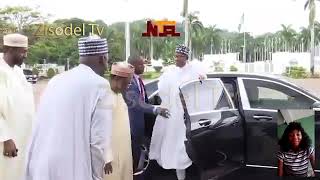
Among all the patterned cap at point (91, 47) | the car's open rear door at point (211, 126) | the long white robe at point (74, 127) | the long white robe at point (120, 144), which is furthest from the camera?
the car's open rear door at point (211, 126)

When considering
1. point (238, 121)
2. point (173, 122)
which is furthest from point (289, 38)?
point (238, 121)

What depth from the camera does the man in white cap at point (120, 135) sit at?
4.05 metres

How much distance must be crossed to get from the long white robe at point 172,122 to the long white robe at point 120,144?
1734mm

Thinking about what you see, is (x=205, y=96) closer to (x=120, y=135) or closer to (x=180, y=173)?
(x=180, y=173)

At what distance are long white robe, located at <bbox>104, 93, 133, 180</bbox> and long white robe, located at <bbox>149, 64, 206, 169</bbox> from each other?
5.69 feet

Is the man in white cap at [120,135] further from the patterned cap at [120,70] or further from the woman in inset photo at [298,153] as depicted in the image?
the woman in inset photo at [298,153]

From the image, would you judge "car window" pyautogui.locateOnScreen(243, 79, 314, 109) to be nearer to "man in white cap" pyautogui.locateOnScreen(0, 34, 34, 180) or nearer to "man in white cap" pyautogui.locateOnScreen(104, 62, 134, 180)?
"man in white cap" pyautogui.locateOnScreen(104, 62, 134, 180)

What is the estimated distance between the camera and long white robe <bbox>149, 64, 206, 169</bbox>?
5.88 meters

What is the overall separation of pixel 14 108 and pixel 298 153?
111 inches

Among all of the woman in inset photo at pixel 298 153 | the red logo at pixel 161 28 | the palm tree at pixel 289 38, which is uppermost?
the palm tree at pixel 289 38

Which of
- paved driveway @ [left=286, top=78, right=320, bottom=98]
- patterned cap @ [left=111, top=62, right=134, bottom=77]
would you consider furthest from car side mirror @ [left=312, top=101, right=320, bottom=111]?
patterned cap @ [left=111, top=62, right=134, bottom=77]

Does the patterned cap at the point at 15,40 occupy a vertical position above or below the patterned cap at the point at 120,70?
above

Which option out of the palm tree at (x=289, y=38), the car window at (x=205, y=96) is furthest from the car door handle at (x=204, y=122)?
the palm tree at (x=289, y=38)

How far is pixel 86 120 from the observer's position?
3.14 metres
